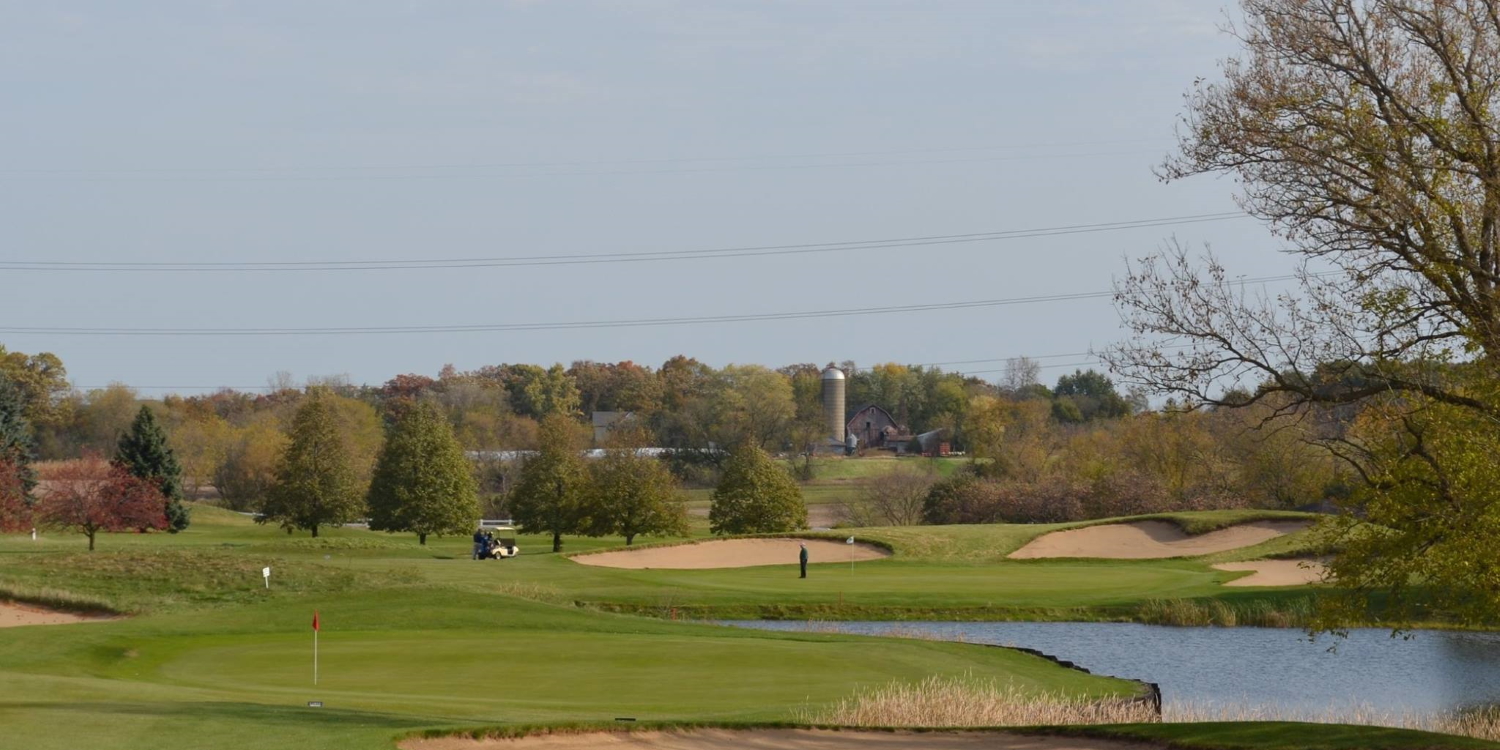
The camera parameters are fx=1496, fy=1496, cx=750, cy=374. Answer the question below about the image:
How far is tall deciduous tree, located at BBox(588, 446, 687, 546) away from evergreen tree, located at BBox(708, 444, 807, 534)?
1.91 m

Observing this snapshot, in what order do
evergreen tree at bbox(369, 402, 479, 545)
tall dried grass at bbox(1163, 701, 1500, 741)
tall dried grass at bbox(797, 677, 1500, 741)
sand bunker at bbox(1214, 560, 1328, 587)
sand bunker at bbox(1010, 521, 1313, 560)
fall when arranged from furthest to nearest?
evergreen tree at bbox(369, 402, 479, 545) → sand bunker at bbox(1010, 521, 1313, 560) → sand bunker at bbox(1214, 560, 1328, 587) → tall dried grass at bbox(1163, 701, 1500, 741) → tall dried grass at bbox(797, 677, 1500, 741)

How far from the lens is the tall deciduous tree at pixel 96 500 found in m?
49.7

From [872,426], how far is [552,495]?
101411mm

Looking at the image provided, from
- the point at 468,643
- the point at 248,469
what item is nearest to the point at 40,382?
the point at 248,469

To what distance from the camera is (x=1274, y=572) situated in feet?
148

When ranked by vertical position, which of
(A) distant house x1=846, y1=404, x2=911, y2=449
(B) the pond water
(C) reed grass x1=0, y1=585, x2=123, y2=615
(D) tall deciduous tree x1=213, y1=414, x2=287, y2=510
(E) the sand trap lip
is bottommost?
(B) the pond water

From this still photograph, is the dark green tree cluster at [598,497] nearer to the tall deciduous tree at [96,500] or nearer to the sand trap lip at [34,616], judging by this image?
the tall deciduous tree at [96,500]

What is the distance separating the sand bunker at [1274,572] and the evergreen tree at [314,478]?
33.6 m

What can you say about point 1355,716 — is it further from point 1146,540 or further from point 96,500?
point 96,500

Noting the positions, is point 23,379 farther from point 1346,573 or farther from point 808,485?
point 1346,573

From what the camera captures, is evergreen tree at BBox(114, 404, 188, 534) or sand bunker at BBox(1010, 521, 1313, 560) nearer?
sand bunker at BBox(1010, 521, 1313, 560)

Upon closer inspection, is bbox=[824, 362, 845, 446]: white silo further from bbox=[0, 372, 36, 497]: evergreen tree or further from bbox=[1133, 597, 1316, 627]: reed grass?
bbox=[1133, 597, 1316, 627]: reed grass

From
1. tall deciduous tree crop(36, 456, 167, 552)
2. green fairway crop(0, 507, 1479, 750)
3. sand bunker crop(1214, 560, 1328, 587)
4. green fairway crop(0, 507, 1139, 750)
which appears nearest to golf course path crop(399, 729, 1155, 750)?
green fairway crop(0, 507, 1479, 750)

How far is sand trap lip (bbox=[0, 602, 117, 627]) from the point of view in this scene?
30297mm
